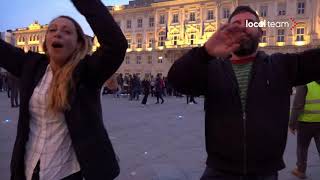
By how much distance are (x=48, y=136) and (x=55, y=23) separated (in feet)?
2.02

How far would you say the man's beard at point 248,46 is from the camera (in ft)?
7.52

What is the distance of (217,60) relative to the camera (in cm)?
248

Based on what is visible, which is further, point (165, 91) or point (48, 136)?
point (165, 91)

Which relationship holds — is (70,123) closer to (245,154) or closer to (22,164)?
(22,164)

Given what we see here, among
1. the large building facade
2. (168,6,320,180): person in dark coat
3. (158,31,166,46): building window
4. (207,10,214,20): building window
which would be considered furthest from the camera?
(158,31,166,46): building window

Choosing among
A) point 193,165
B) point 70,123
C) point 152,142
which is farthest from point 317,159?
point 70,123

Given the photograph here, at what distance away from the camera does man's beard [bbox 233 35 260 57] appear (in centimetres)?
229

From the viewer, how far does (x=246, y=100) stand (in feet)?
7.73

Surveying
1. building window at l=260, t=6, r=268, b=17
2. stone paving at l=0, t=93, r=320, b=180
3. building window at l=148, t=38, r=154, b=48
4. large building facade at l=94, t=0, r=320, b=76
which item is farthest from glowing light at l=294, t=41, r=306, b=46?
stone paving at l=0, t=93, r=320, b=180

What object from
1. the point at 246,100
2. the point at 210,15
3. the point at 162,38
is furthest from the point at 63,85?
the point at 162,38

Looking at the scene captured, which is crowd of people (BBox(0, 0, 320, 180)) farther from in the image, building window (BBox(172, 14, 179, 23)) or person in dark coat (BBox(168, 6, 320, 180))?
building window (BBox(172, 14, 179, 23))

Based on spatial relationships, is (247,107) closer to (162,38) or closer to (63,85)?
(63,85)

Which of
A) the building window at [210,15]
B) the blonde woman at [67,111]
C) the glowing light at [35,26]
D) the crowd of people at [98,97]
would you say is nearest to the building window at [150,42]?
the building window at [210,15]

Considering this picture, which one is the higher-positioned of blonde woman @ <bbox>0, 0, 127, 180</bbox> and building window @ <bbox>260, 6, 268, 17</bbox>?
building window @ <bbox>260, 6, 268, 17</bbox>
